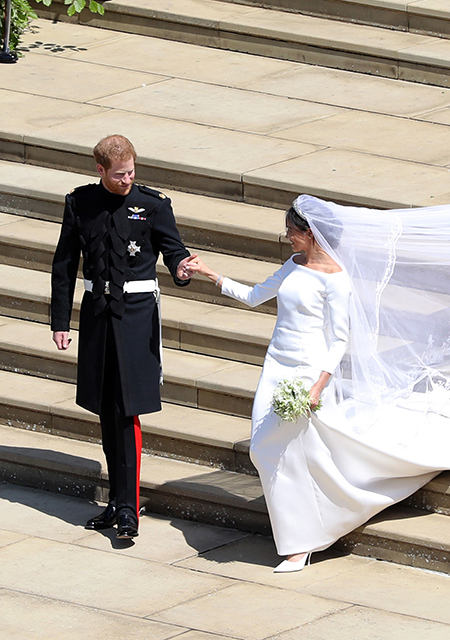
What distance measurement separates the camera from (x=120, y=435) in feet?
22.6

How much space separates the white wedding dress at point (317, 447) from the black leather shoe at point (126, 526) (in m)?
0.73

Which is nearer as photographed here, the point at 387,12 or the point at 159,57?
the point at 387,12

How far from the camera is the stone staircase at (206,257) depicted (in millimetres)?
7262

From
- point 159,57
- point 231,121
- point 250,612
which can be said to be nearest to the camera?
point 250,612

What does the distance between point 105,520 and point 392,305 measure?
186 cm

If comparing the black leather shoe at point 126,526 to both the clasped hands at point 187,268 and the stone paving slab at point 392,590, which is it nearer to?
the stone paving slab at point 392,590

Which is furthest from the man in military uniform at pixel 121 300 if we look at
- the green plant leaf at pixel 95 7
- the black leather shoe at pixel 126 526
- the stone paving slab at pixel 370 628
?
the green plant leaf at pixel 95 7

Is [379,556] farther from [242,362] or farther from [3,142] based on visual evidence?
[3,142]

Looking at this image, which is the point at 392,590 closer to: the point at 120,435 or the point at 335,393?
the point at 335,393

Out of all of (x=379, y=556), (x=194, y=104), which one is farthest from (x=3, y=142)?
(x=379, y=556)

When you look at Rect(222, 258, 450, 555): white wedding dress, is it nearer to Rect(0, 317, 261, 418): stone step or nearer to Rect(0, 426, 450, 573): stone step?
Rect(0, 426, 450, 573): stone step

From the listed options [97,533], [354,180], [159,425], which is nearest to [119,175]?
[159,425]

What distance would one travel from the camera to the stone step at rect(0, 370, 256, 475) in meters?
7.44

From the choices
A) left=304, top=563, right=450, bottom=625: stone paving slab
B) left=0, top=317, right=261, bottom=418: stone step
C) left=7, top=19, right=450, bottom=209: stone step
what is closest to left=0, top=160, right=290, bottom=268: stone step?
left=7, top=19, right=450, bottom=209: stone step
